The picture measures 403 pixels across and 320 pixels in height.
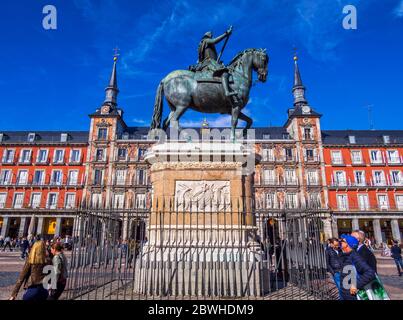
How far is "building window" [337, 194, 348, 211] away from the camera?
143 feet

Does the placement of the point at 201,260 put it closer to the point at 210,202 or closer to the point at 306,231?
the point at 210,202

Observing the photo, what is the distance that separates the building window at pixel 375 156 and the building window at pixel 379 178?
1784 mm

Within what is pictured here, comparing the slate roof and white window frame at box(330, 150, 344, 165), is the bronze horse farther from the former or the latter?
the slate roof

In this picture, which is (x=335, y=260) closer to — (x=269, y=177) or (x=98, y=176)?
(x=269, y=177)

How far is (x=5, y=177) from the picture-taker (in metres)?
45.7

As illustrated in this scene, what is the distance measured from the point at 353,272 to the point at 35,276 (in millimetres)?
4868

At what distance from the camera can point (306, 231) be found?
663 centimetres

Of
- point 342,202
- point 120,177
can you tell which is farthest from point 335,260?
point 342,202

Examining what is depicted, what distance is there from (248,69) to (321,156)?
134ft

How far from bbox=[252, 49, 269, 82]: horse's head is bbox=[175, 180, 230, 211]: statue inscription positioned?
3139 millimetres

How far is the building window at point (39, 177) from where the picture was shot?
4562cm

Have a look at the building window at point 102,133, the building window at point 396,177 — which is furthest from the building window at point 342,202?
the building window at point 102,133
